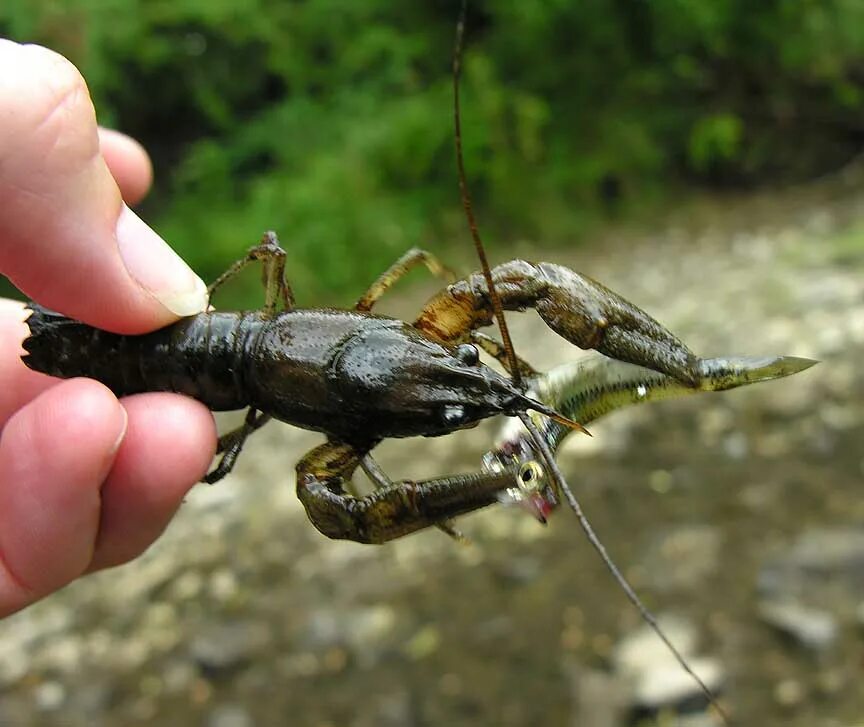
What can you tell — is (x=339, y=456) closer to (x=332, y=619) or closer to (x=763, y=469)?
(x=332, y=619)

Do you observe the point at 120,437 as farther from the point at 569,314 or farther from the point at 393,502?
the point at 569,314

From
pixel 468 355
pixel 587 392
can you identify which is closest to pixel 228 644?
pixel 468 355

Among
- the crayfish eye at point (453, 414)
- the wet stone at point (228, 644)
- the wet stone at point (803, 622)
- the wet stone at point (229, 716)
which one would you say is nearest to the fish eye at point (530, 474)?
the crayfish eye at point (453, 414)

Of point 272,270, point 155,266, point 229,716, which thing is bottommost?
point 229,716

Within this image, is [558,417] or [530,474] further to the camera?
[558,417]

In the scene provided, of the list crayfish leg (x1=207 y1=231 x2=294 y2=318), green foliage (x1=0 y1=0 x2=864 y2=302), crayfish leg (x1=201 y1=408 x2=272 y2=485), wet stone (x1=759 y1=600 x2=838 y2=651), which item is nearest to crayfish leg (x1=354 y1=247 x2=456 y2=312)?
crayfish leg (x1=207 y1=231 x2=294 y2=318)

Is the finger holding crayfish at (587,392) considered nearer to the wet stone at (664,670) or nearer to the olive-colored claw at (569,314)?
the olive-colored claw at (569,314)
